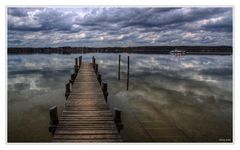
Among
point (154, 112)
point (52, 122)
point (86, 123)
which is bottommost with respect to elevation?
point (154, 112)

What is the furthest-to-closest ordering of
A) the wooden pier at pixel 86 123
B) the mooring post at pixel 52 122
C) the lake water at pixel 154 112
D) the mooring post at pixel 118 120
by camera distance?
the lake water at pixel 154 112, the mooring post at pixel 118 120, the mooring post at pixel 52 122, the wooden pier at pixel 86 123

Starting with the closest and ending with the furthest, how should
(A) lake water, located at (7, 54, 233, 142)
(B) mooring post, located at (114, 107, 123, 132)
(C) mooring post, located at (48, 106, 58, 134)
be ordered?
(C) mooring post, located at (48, 106, 58, 134), (B) mooring post, located at (114, 107, 123, 132), (A) lake water, located at (7, 54, 233, 142)

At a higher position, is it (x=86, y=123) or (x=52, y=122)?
(x=52, y=122)

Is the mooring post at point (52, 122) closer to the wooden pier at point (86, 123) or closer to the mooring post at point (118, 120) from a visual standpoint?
the wooden pier at point (86, 123)

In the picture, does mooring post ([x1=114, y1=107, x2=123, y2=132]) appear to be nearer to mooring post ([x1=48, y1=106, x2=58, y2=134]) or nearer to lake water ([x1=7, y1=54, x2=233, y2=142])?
lake water ([x1=7, y1=54, x2=233, y2=142])

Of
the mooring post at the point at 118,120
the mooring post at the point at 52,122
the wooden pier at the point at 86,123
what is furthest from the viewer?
the mooring post at the point at 118,120

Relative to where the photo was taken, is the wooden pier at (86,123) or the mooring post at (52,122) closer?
the wooden pier at (86,123)

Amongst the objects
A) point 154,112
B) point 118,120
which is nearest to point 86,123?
point 118,120

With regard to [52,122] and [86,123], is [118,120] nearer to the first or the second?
[86,123]

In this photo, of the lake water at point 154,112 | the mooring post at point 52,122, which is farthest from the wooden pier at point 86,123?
the lake water at point 154,112

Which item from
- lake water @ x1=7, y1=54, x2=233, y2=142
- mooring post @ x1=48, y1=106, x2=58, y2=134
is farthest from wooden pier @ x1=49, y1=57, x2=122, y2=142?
lake water @ x1=7, y1=54, x2=233, y2=142

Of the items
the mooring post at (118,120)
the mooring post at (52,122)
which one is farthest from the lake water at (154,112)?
the mooring post at (118,120)

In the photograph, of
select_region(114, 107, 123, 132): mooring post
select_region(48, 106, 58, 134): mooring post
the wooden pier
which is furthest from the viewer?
select_region(114, 107, 123, 132): mooring post
